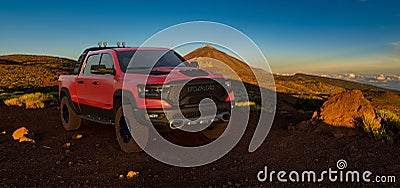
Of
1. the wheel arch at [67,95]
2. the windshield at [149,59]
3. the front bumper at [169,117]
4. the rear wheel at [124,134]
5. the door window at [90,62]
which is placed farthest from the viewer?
the wheel arch at [67,95]

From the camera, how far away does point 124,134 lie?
623 cm

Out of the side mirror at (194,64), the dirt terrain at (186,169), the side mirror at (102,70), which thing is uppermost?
the side mirror at (194,64)

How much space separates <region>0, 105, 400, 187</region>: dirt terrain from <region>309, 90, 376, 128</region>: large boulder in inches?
19.3

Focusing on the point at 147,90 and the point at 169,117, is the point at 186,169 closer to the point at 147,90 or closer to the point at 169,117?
the point at 169,117

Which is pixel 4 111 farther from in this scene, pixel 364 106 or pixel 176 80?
pixel 364 106

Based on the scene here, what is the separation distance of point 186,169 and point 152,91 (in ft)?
4.43

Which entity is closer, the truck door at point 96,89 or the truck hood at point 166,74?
the truck hood at point 166,74

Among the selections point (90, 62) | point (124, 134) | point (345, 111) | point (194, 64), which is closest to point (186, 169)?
point (124, 134)

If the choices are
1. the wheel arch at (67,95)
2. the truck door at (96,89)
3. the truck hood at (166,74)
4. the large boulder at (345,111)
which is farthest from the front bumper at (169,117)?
the wheel arch at (67,95)

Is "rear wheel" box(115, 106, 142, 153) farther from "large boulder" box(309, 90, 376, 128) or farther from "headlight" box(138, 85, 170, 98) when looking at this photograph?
"large boulder" box(309, 90, 376, 128)

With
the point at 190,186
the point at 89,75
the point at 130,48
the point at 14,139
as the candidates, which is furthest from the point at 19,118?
the point at 190,186

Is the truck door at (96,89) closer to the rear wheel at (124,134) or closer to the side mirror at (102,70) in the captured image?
the side mirror at (102,70)

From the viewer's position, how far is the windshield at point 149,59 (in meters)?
6.77

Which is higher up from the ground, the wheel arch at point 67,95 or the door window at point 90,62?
the door window at point 90,62
